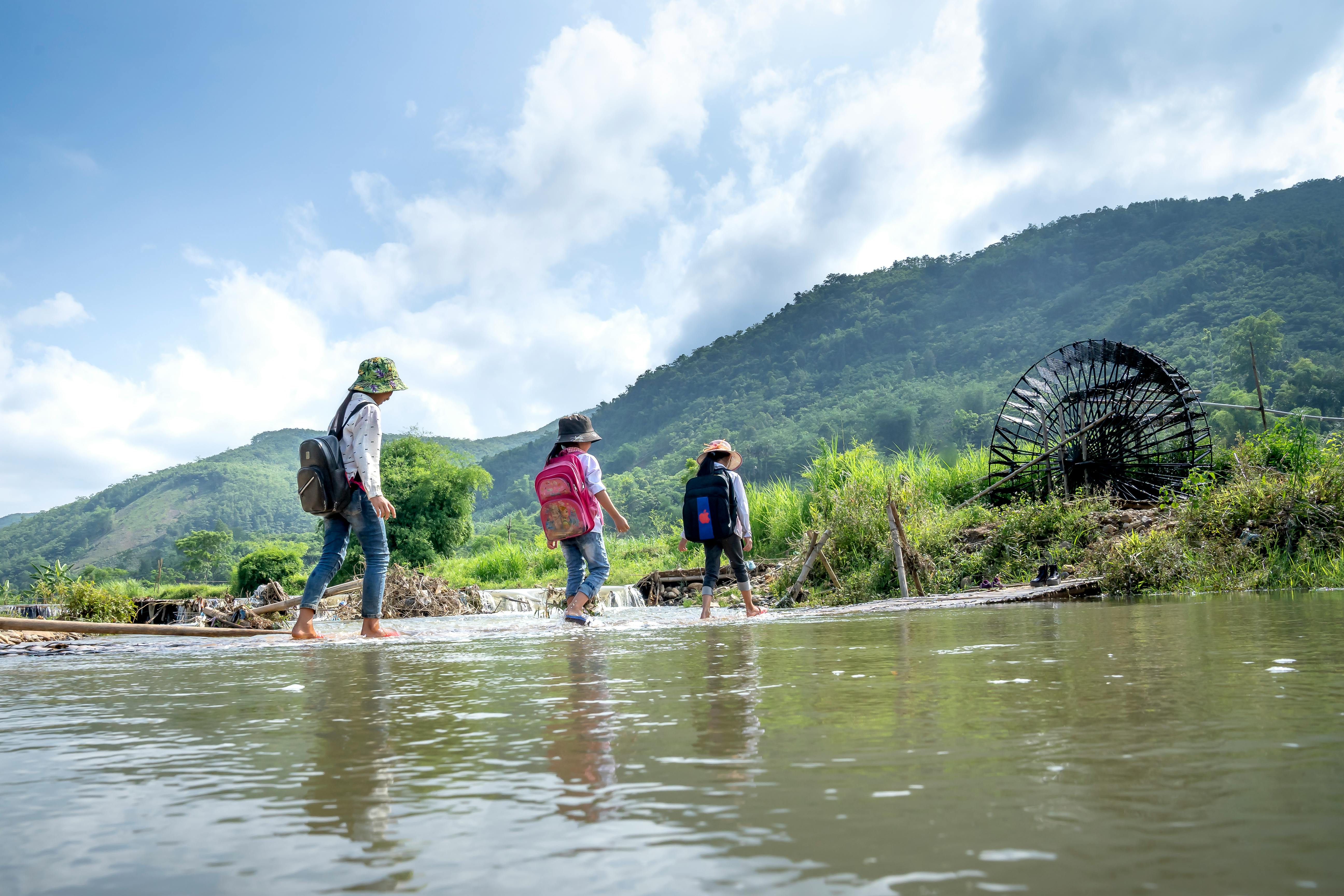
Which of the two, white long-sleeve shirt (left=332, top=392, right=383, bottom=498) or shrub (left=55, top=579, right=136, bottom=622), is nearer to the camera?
white long-sleeve shirt (left=332, top=392, right=383, bottom=498)

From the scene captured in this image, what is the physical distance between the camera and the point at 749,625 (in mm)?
6562

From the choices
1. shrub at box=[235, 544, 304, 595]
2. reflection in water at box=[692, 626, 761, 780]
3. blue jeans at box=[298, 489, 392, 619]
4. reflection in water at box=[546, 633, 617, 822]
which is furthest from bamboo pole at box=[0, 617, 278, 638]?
shrub at box=[235, 544, 304, 595]

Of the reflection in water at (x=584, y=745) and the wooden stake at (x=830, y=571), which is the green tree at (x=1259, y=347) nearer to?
the wooden stake at (x=830, y=571)

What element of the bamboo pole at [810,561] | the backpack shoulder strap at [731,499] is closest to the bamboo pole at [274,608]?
the backpack shoulder strap at [731,499]

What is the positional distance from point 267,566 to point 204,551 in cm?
5456

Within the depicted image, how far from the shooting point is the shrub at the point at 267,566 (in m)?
61.8

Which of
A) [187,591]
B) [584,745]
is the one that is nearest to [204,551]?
[187,591]

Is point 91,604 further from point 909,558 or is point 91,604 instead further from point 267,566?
point 267,566

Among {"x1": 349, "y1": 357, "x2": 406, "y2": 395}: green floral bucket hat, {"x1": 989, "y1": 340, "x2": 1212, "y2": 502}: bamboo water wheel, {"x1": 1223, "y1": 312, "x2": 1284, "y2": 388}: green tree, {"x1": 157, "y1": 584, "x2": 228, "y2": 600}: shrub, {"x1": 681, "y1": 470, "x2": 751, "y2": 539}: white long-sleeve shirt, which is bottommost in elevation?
{"x1": 157, "y1": 584, "x2": 228, "y2": 600}: shrub

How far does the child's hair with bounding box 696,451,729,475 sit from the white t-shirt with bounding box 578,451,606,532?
2.02 metres

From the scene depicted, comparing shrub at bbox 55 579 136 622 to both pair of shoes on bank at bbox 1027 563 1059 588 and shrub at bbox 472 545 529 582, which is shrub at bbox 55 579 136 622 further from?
shrub at bbox 472 545 529 582

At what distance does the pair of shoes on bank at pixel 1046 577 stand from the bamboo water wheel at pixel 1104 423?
528 inches

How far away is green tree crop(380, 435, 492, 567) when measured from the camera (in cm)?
5291

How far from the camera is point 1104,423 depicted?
23.4m
